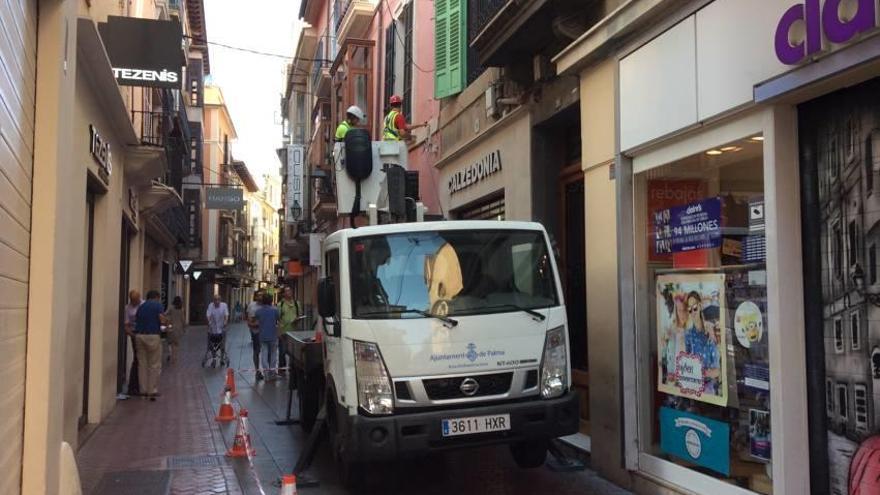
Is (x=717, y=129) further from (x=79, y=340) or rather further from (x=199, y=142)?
(x=199, y=142)

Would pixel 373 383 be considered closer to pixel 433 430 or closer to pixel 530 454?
pixel 433 430

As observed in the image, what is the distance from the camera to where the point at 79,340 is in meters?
8.59

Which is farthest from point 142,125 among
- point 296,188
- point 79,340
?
point 296,188

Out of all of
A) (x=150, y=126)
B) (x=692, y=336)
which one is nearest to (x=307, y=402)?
(x=692, y=336)

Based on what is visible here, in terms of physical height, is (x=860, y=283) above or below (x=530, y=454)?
above

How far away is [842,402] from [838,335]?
417 millimetres

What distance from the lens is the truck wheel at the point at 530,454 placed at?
6.99 metres

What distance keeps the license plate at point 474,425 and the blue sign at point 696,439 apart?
1.52 metres

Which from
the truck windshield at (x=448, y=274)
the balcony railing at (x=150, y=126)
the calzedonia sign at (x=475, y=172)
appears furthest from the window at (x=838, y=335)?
the balcony railing at (x=150, y=126)

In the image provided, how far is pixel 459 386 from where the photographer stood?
19.6 feet

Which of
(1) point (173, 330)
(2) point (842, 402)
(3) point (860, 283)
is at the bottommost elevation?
(1) point (173, 330)

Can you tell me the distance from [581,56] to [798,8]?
297cm

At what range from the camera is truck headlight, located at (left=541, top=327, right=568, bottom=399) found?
6184 millimetres

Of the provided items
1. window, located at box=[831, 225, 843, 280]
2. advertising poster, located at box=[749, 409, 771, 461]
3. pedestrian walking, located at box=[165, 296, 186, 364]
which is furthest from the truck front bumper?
pedestrian walking, located at box=[165, 296, 186, 364]
